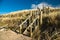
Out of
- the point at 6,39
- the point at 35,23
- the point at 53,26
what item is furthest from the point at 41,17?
the point at 6,39

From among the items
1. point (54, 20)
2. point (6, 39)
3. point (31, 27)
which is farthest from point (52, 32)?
point (6, 39)

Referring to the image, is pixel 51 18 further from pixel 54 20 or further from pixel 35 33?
pixel 35 33

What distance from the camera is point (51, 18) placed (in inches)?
504

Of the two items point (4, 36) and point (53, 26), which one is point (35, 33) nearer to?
point (53, 26)

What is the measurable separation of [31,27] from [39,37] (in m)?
1.31

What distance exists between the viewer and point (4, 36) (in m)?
13.3

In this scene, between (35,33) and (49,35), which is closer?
(49,35)

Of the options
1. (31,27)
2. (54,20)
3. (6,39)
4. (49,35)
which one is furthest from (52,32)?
(6,39)

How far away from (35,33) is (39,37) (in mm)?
699

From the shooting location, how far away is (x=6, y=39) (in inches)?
503

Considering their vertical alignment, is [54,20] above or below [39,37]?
above

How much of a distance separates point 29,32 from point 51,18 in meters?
1.87

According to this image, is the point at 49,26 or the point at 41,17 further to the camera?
the point at 41,17

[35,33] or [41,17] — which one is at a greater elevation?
[41,17]
